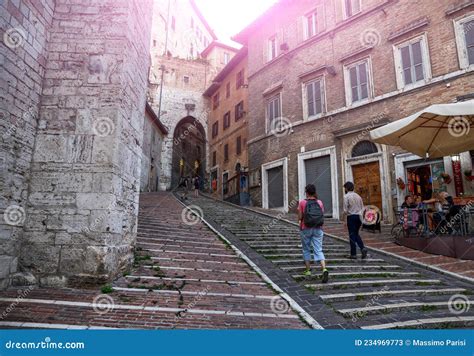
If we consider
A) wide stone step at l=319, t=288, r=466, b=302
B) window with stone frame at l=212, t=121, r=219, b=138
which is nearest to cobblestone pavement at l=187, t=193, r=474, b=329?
wide stone step at l=319, t=288, r=466, b=302

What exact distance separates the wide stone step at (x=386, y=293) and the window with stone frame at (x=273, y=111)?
41.4 feet

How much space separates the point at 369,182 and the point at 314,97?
195 inches

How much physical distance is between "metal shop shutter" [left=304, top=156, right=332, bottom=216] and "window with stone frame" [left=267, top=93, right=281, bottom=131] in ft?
10.6

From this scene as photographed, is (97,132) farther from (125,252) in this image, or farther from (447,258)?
(447,258)

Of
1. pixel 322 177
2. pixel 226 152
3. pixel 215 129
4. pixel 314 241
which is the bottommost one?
pixel 314 241

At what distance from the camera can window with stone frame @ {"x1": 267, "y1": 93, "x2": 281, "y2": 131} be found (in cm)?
1683

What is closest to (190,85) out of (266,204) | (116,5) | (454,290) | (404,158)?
(266,204)

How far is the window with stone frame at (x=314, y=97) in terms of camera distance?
1472 cm

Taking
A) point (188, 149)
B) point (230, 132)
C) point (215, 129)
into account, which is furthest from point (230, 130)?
point (188, 149)

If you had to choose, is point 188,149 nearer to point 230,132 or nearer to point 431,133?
point 230,132

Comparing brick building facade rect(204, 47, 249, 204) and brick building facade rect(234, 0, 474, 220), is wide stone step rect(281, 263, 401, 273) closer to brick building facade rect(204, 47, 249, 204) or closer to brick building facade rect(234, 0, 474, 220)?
brick building facade rect(234, 0, 474, 220)

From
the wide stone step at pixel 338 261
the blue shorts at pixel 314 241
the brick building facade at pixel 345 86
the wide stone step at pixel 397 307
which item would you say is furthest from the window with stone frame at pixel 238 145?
the wide stone step at pixel 397 307

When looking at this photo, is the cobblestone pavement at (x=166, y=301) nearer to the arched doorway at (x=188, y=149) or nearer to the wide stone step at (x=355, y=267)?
the wide stone step at (x=355, y=267)

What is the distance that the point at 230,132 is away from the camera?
2452 cm
